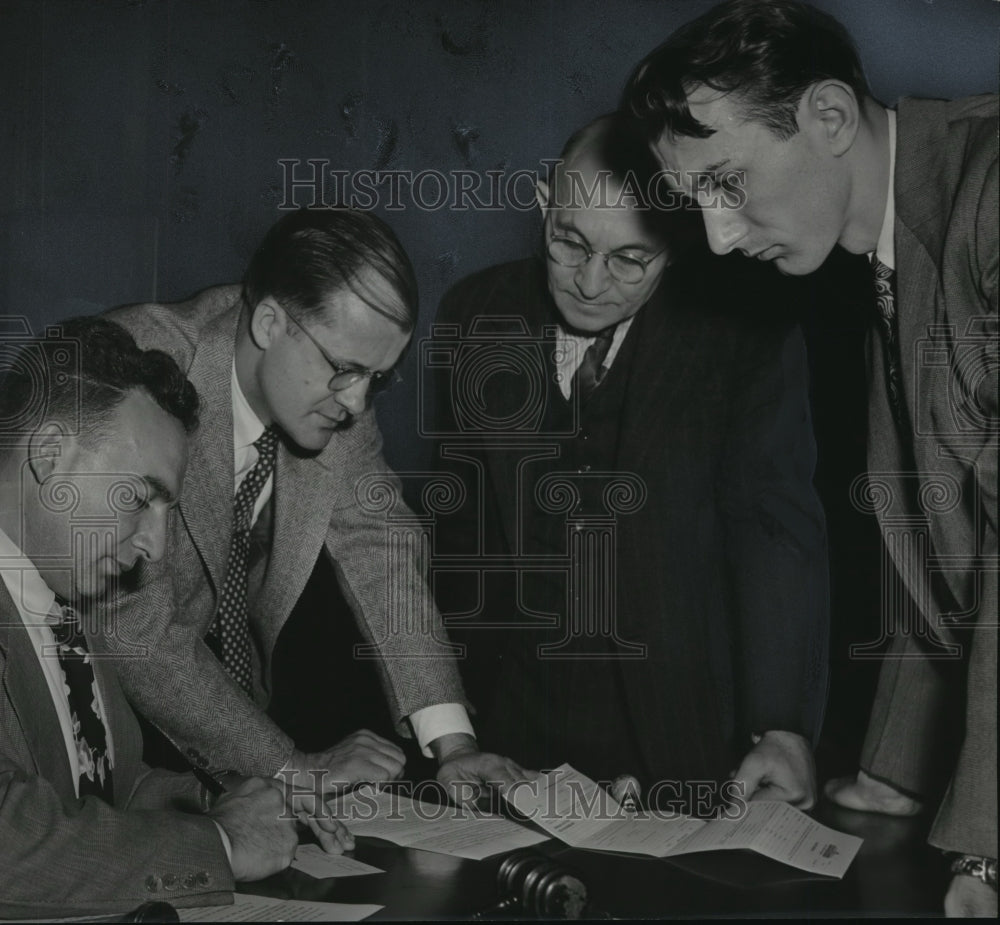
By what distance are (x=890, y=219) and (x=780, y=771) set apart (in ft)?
3.71

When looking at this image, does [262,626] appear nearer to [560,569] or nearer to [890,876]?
[560,569]

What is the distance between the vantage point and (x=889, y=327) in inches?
92.9

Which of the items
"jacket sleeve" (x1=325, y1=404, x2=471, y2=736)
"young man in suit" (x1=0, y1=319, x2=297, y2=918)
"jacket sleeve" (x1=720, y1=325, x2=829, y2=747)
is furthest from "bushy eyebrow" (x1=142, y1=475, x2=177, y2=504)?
"jacket sleeve" (x1=720, y1=325, x2=829, y2=747)

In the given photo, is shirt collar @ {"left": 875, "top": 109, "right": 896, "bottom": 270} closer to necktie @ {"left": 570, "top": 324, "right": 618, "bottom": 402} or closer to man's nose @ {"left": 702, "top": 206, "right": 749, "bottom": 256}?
man's nose @ {"left": 702, "top": 206, "right": 749, "bottom": 256}

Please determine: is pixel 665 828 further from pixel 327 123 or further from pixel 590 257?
pixel 327 123

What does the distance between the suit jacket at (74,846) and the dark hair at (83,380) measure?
0.42 meters

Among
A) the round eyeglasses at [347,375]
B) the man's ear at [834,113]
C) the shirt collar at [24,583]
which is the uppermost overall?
the man's ear at [834,113]

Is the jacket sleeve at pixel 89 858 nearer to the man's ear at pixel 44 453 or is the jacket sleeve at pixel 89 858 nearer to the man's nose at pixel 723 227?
the man's ear at pixel 44 453

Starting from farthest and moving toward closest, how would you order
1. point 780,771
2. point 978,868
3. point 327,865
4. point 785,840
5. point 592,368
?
point 592,368 → point 780,771 → point 785,840 → point 327,865 → point 978,868

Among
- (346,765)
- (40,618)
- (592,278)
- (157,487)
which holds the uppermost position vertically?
(592,278)

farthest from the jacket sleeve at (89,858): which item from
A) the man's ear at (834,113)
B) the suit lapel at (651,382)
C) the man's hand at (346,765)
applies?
the man's ear at (834,113)

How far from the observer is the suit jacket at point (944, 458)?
5.99 ft

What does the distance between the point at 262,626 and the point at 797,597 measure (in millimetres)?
1144

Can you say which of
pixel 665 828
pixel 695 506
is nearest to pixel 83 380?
pixel 695 506
